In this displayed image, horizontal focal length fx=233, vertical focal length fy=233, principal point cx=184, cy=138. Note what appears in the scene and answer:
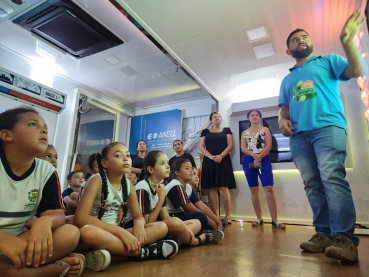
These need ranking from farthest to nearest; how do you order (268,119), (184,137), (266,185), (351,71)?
1. (184,137)
2. (268,119)
3. (266,185)
4. (351,71)

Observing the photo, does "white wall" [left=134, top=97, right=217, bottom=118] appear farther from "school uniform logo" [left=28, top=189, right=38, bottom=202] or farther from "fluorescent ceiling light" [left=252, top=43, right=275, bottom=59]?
"school uniform logo" [left=28, top=189, right=38, bottom=202]

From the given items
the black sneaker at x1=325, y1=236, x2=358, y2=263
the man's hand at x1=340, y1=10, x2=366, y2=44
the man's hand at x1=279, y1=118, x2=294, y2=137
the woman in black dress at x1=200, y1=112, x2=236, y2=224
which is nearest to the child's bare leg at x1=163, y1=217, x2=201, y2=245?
the black sneaker at x1=325, y1=236, x2=358, y2=263

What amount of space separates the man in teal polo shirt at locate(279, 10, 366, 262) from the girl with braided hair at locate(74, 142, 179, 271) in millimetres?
707

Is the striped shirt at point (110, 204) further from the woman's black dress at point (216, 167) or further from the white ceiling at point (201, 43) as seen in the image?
the woman's black dress at point (216, 167)

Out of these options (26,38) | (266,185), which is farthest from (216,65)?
(26,38)

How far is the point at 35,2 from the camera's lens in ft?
6.58

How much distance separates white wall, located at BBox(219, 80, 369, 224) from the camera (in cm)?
243

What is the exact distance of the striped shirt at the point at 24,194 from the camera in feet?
2.36

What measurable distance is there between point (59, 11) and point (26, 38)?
841mm

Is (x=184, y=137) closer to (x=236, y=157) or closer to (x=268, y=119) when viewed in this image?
(x=236, y=157)

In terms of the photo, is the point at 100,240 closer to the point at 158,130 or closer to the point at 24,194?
the point at 24,194

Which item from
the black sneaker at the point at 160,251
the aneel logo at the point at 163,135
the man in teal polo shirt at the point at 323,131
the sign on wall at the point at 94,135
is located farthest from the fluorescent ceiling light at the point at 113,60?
the black sneaker at the point at 160,251

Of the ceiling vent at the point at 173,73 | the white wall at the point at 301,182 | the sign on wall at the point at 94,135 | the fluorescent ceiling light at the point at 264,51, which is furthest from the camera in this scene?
the sign on wall at the point at 94,135

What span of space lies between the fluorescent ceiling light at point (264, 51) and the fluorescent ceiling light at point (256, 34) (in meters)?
0.14
